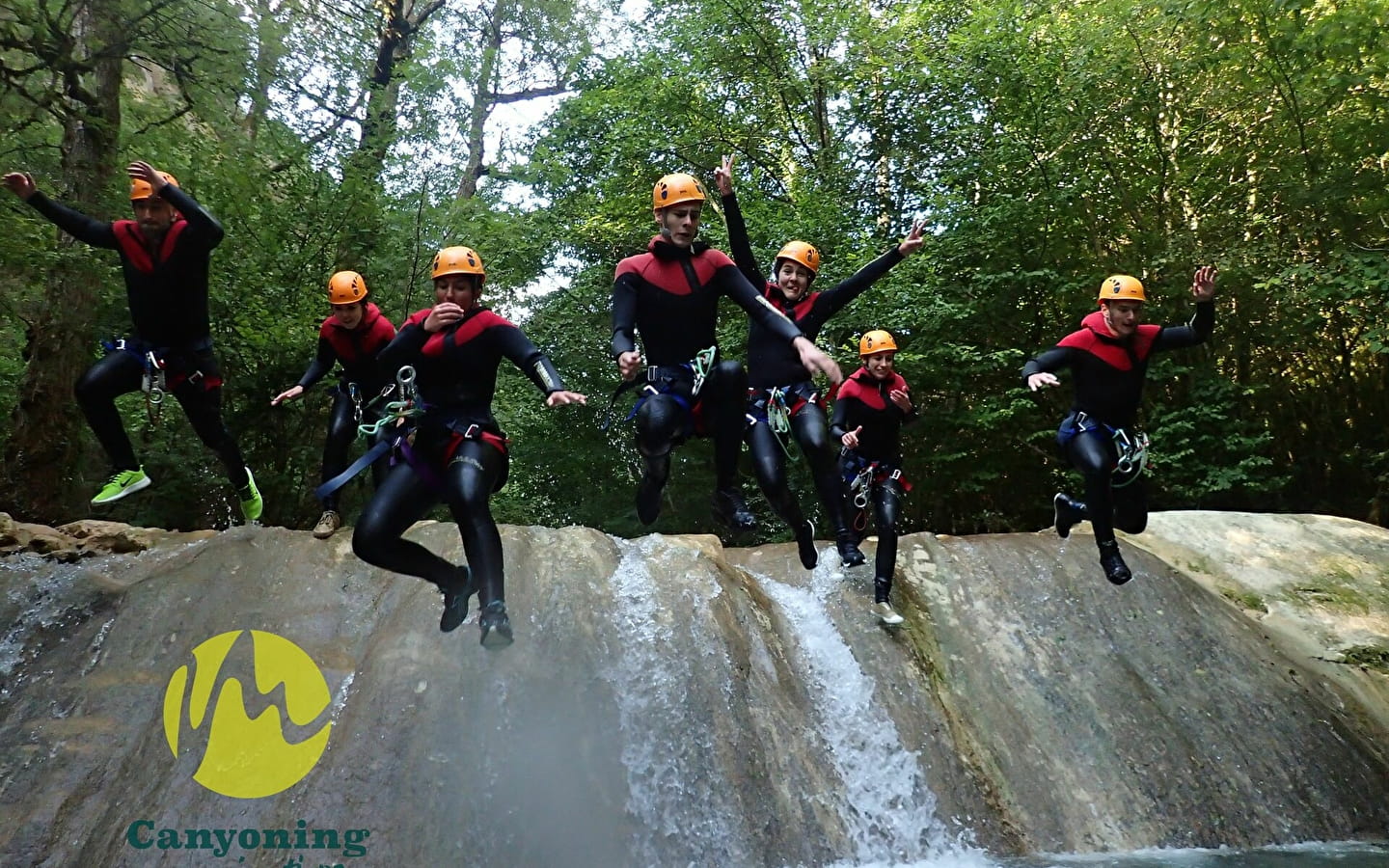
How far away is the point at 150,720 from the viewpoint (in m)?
6.44

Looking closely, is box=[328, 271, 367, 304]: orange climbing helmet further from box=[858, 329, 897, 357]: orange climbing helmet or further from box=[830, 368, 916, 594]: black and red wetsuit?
box=[858, 329, 897, 357]: orange climbing helmet

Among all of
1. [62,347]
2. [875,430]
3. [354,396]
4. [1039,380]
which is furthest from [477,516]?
[62,347]

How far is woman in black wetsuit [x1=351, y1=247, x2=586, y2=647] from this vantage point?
4320mm

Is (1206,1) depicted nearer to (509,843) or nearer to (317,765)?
(509,843)

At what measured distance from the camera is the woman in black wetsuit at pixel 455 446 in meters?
4.32

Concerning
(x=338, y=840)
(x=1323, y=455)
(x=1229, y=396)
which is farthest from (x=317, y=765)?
(x=1323, y=455)

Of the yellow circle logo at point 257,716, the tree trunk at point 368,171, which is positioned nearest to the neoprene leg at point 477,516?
the yellow circle logo at point 257,716

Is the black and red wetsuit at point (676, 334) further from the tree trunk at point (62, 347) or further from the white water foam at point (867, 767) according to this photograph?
the tree trunk at point (62, 347)

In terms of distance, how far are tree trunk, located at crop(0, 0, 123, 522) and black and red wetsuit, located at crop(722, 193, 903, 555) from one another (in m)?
7.31

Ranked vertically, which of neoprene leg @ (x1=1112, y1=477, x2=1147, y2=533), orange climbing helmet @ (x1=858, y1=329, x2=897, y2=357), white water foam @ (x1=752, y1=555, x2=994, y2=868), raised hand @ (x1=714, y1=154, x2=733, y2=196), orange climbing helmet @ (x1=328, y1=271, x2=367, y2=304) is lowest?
white water foam @ (x1=752, y1=555, x2=994, y2=868)

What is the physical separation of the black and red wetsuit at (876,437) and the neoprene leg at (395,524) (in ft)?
11.5

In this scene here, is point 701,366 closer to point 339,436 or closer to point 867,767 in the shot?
point 339,436

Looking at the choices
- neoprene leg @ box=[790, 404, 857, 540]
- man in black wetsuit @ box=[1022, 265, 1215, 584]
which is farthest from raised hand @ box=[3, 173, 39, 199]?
man in black wetsuit @ box=[1022, 265, 1215, 584]

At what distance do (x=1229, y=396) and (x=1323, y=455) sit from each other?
6.34ft
